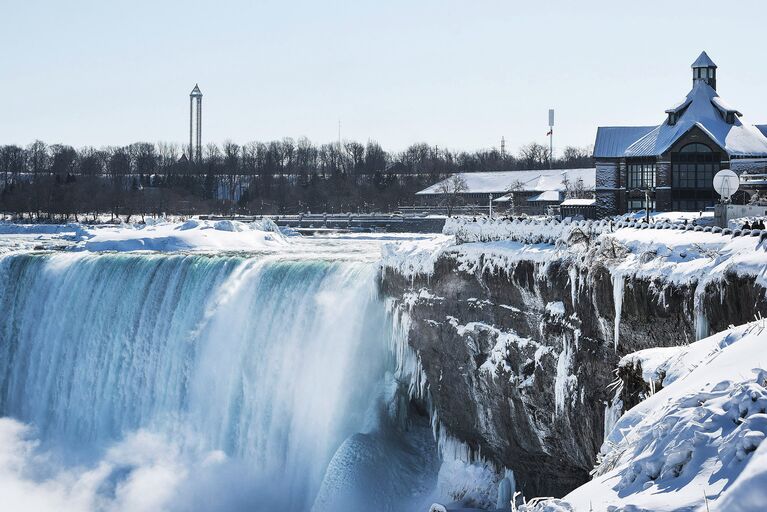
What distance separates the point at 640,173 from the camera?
41.4 metres

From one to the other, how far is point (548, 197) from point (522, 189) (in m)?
5.63

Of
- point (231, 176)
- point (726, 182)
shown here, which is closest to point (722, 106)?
point (726, 182)

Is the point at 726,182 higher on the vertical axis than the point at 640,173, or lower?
lower

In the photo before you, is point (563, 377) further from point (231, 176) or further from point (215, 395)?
point (231, 176)

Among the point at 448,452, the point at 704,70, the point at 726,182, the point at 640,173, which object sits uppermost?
the point at 704,70

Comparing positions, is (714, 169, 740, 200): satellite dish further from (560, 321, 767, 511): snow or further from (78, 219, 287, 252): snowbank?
(78, 219, 287, 252): snowbank

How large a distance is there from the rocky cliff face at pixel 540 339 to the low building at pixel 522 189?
38395 mm

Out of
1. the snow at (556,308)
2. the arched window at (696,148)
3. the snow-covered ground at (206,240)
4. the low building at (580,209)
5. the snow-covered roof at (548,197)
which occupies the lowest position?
the snow at (556,308)

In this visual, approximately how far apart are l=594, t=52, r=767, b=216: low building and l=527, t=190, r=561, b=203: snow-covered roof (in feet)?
72.5

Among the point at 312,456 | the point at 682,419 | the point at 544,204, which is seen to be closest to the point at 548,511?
the point at 682,419

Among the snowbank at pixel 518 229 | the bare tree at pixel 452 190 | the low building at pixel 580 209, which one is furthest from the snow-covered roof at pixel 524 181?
the snowbank at pixel 518 229

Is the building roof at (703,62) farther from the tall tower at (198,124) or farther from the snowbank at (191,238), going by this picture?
the tall tower at (198,124)

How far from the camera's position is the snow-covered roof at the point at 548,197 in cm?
6538

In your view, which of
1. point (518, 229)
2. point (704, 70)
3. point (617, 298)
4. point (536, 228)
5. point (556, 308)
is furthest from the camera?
point (704, 70)
